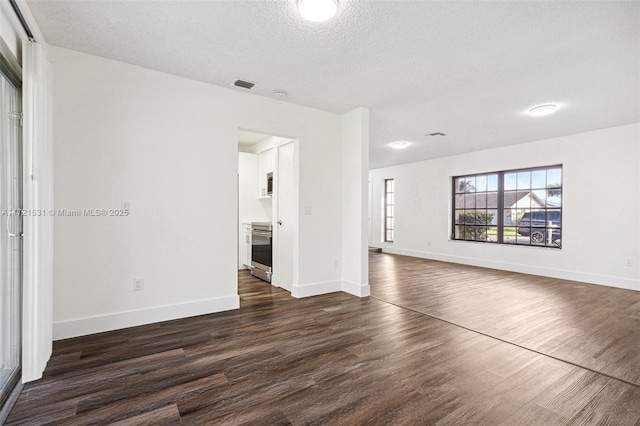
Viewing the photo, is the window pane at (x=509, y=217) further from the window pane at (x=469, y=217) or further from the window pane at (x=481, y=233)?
the window pane at (x=469, y=217)

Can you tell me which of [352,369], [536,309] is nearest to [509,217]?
[536,309]

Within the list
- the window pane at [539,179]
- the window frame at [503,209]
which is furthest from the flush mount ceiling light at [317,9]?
the window pane at [539,179]

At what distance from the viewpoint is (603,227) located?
4988mm

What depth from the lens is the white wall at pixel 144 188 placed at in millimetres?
2730

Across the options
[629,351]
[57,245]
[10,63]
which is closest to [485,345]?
[629,351]

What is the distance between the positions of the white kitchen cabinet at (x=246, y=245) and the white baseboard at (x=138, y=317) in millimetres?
2321

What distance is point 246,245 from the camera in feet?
19.5

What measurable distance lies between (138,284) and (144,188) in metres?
0.95

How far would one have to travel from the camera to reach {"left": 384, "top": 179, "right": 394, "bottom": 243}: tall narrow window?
915 cm

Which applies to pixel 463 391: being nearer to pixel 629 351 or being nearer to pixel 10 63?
pixel 629 351

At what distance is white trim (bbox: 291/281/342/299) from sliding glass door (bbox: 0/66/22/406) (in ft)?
8.58

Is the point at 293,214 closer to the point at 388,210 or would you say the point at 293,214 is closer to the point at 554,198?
the point at 554,198

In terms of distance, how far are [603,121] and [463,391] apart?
499 cm

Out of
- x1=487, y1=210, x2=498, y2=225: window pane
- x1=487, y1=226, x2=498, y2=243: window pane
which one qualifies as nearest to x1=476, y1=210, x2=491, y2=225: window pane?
x1=487, y1=210, x2=498, y2=225: window pane
